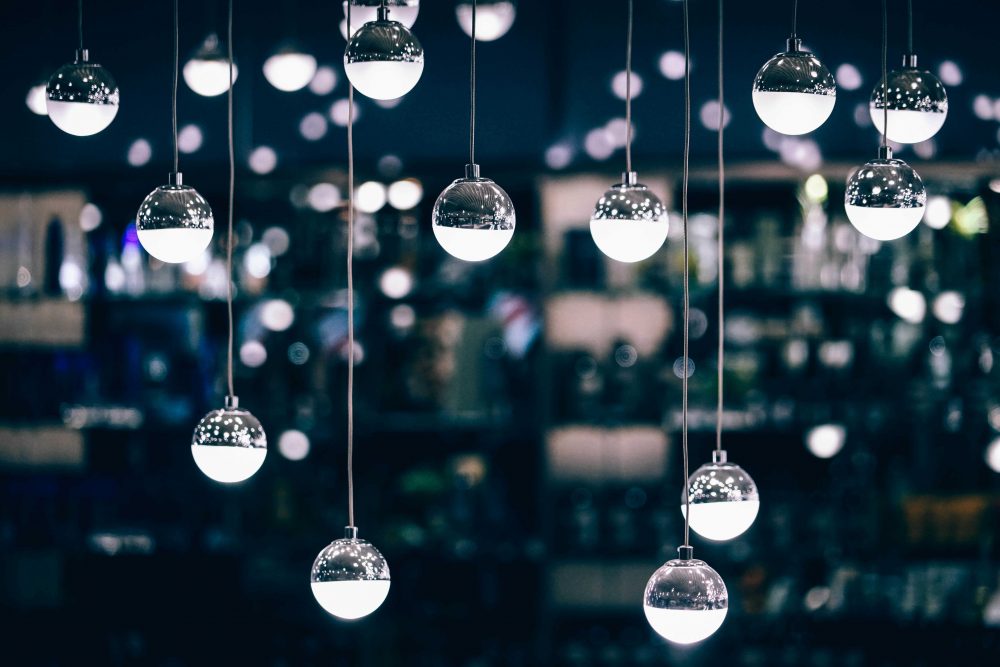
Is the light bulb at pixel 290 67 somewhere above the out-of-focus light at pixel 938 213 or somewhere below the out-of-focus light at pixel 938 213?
above

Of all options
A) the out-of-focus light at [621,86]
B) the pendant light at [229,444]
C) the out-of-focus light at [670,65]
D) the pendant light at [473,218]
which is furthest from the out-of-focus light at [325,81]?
the pendant light at [473,218]

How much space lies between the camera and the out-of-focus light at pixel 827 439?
433 centimetres

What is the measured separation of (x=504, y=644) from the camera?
14.5 ft

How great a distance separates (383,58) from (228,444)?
0.69 metres

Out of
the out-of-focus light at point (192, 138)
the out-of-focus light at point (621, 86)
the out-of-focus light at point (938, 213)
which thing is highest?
the out-of-focus light at point (621, 86)

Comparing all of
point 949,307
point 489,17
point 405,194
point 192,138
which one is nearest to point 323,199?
point 405,194

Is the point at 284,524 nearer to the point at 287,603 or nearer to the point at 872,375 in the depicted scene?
the point at 287,603

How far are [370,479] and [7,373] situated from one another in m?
1.46

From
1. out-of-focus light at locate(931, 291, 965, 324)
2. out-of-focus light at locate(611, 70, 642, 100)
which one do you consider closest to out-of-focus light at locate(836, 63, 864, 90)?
out-of-focus light at locate(611, 70, 642, 100)

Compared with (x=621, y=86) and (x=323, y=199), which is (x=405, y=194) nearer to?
(x=323, y=199)

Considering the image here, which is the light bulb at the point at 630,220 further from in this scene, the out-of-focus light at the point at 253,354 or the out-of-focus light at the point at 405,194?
the out-of-focus light at the point at 253,354

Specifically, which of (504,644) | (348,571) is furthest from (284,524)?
(348,571)

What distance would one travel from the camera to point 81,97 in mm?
2078

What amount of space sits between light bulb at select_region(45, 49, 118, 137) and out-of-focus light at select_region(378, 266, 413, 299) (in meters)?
2.39
